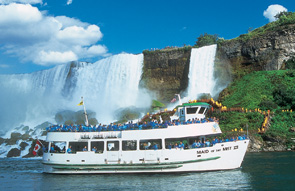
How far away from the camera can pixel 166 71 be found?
6475 centimetres

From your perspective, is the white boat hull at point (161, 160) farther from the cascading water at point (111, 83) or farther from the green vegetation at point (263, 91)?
the cascading water at point (111, 83)

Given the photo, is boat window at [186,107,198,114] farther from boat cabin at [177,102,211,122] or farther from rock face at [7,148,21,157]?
rock face at [7,148,21,157]

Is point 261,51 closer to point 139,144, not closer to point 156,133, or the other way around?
point 156,133

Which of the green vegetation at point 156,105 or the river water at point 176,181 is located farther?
the green vegetation at point 156,105

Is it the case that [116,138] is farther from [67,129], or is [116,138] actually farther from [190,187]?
[190,187]

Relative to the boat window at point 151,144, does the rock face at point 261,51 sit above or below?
above

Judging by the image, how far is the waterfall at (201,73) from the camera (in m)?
55.6

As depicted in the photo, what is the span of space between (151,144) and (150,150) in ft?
2.76

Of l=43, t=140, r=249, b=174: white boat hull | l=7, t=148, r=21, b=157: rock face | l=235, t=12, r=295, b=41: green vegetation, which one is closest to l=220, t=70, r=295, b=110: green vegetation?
l=235, t=12, r=295, b=41: green vegetation

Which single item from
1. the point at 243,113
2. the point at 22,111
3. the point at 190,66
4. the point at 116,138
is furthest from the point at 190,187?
the point at 22,111

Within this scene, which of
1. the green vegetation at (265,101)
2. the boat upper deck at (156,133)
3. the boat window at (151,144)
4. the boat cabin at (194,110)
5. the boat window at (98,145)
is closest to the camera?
the boat upper deck at (156,133)

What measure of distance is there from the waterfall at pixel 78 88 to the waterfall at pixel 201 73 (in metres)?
12.4

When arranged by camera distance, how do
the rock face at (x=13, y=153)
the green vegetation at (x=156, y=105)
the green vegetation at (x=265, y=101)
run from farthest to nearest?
1. the green vegetation at (x=156, y=105)
2. the rock face at (x=13, y=153)
3. the green vegetation at (x=265, y=101)

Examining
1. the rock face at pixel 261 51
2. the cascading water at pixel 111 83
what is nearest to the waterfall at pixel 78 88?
the cascading water at pixel 111 83
